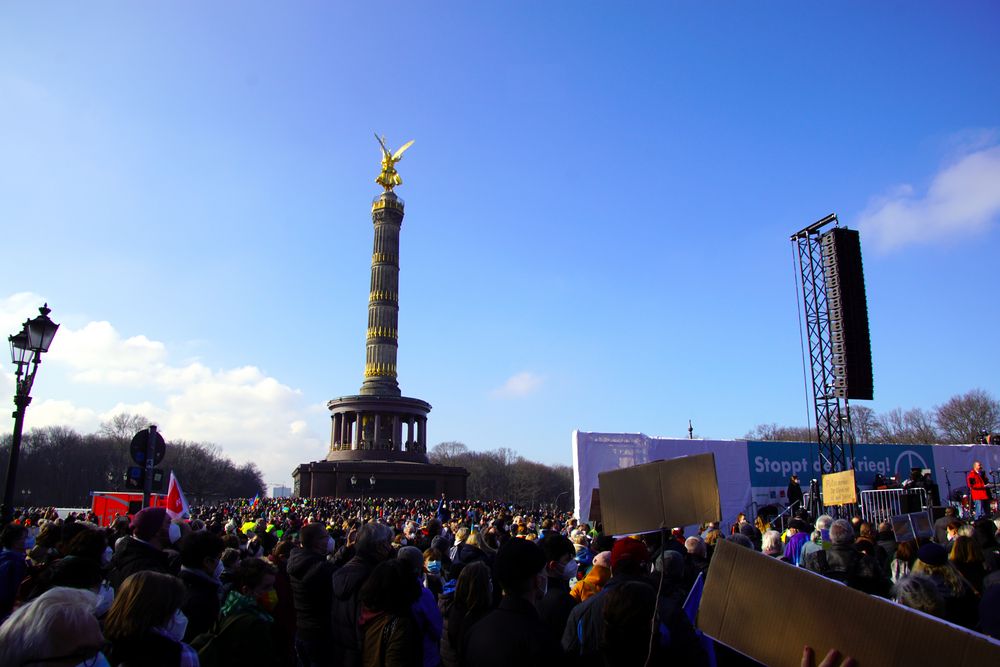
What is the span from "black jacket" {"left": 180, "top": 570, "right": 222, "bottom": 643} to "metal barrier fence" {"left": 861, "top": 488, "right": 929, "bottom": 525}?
14.9 metres

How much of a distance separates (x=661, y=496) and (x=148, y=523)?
11.9 ft

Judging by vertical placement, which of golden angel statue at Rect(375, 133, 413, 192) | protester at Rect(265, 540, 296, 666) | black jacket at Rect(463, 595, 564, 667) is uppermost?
golden angel statue at Rect(375, 133, 413, 192)

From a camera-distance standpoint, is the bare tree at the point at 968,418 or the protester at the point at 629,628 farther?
the bare tree at the point at 968,418

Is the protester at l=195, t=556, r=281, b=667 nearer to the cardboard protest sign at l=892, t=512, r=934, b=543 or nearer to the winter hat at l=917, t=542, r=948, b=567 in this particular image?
the winter hat at l=917, t=542, r=948, b=567

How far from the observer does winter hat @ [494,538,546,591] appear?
361 cm

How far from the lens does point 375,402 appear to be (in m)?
49.3

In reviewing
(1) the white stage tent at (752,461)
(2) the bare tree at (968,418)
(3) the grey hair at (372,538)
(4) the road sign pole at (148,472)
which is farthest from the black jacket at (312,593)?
(2) the bare tree at (968,418)

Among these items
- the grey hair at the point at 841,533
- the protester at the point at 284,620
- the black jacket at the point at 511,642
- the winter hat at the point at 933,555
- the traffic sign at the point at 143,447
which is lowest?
the protester at the point at 284,620

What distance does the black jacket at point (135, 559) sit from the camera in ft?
15.9

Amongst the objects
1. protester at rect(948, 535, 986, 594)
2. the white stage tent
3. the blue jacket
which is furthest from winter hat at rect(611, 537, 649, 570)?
the white stage tent

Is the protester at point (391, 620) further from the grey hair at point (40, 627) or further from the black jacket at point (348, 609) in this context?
the grey hair at point (40, 627)

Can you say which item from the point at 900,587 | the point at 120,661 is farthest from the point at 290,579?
the point at 900,587

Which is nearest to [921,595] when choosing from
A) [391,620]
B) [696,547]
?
[391,620]

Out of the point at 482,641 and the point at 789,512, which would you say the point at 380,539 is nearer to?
the point at 482,641
